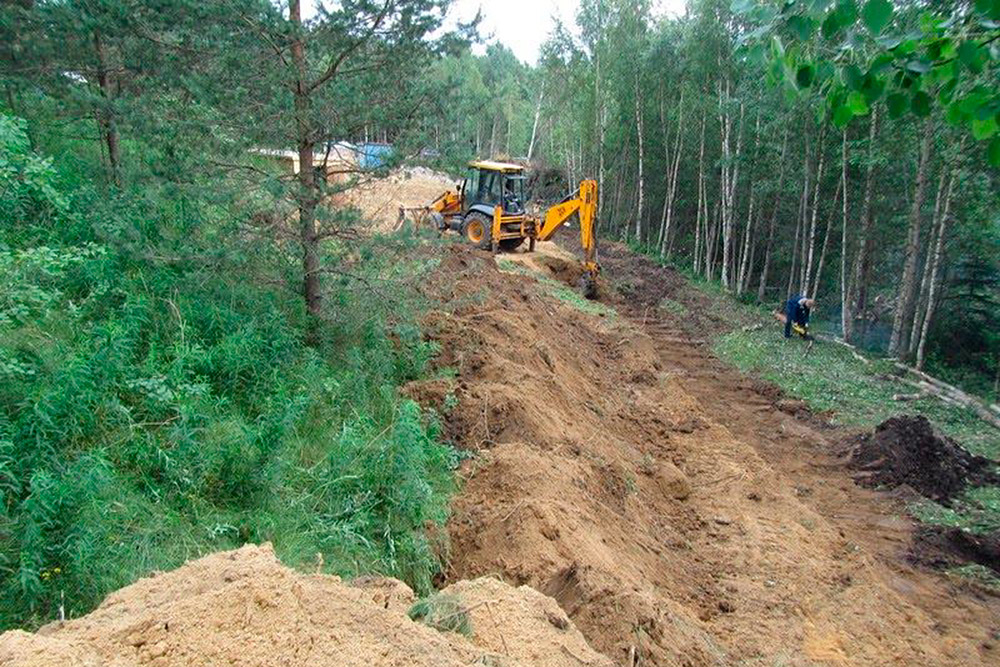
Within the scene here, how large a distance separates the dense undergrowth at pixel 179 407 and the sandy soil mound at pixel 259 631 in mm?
1202

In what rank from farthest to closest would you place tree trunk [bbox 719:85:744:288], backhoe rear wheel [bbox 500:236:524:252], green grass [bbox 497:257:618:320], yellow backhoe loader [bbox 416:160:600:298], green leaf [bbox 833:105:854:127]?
tree trunk [bbox 719:85:744:288] → backhoe rear wheel [bbox 500:236:524:252] → yellow backhoe loader [bbox 416:160:600:298] → green grass [bbox 497:257:618:320] → green leaf [bbox 833:105:854:127]

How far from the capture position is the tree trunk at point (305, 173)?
23.7 ft

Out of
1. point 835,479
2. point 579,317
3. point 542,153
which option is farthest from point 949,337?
point 542,153

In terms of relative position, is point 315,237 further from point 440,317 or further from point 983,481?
point 983,481

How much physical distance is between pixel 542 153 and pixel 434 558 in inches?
1811

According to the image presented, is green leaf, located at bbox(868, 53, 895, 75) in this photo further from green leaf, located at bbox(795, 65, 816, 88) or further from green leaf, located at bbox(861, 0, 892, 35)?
green leaf, located at bbox(861, 0, 892, 35)

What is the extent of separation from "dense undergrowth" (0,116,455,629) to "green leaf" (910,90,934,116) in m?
4.41

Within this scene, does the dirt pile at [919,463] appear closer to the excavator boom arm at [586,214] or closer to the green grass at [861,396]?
the green grass at [861,396]

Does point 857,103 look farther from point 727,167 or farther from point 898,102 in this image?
point 727,167

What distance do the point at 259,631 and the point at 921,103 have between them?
3186mm

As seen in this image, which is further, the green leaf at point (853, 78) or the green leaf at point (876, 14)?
the green leaf at point (853, 78)

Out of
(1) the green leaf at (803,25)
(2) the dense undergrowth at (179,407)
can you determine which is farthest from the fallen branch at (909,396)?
(1) the green leaf at (803,25)

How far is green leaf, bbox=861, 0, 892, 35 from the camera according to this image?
1.73 metres

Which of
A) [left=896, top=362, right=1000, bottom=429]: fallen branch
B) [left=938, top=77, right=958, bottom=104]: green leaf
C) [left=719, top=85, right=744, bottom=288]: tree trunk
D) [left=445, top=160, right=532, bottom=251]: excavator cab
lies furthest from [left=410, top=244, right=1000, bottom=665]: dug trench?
[left=719, top=85, right=744, bottom=288]: tree trunk
